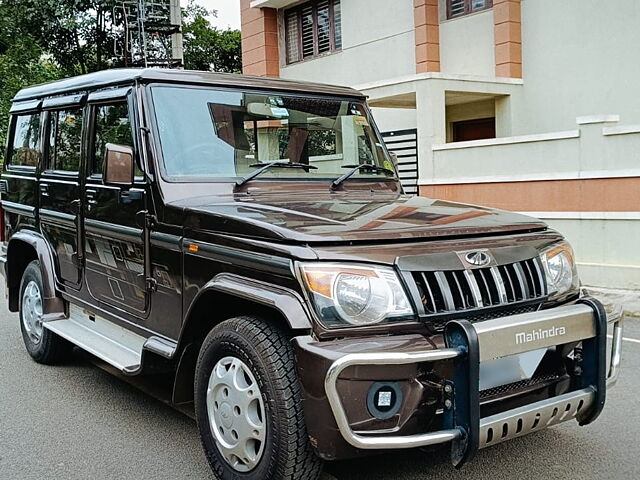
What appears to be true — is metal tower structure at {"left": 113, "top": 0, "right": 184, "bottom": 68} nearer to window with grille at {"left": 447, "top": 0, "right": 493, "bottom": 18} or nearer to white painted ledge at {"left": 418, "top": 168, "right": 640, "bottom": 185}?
window with grille at {"left": 447, "top": 0, "right": 493, "bottom": 18}

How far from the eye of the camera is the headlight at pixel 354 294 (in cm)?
308

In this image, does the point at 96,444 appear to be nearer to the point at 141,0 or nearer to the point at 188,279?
the point at 188,279

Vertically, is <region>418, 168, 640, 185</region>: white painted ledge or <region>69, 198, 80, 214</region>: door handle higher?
<region>69, 198, 80, 214</region>: door handle

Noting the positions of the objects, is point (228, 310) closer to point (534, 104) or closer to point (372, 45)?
point (534, 104)

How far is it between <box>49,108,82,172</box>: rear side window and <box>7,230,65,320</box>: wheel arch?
25.6 inches

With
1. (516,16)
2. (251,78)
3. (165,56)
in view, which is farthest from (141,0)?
(251,78)

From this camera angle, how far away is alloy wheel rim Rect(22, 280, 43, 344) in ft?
19.5

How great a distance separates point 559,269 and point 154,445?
2.45 meters

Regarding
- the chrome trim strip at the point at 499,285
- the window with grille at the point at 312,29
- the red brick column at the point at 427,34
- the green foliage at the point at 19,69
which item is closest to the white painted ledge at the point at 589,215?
the red brick column at the point at 427,34

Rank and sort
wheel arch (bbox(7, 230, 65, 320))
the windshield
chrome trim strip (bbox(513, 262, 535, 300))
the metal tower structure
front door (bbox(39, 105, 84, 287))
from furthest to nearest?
the metal tower structure → wheel arch (bbox(7, 230, 65, 320)) → front door (bbox(39, 105, 84, 287)) → the windshield → chrome trim strip (bbox(513, 262, 535, 300))

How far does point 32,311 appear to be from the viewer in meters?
6.06

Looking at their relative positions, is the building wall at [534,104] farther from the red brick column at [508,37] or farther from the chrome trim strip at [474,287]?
the chrome trim strip at [474,287]

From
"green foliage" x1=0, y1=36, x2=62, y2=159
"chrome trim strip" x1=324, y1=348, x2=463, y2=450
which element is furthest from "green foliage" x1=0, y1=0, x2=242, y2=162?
"chrome trim strip" x1=324, y1=348, x2=463, y2=450

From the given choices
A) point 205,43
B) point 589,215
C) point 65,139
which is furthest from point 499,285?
point 205,43
